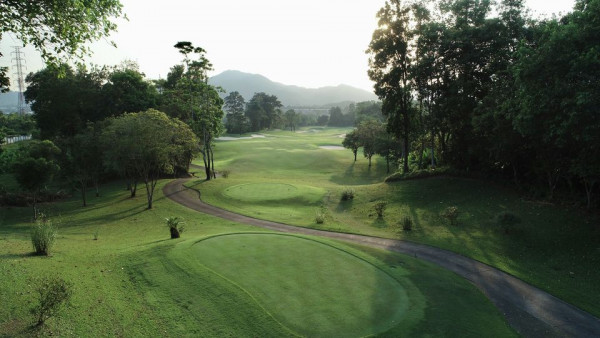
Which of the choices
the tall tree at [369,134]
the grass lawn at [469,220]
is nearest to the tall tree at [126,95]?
the grass lawn at [469,220]

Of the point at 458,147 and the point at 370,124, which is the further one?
the point at 370,124

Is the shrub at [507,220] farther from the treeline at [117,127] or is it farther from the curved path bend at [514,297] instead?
the treeline at [117,127]

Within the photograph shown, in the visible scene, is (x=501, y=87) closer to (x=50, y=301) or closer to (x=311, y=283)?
(x=311, y=283)

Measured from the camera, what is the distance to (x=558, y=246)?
20406 millimetres

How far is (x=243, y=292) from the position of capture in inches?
489

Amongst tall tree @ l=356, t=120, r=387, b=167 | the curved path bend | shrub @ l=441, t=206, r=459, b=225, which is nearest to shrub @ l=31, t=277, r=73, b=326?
the curved path bend

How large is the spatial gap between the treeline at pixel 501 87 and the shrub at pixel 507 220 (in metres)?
4.30

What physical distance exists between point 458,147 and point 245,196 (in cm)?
2281

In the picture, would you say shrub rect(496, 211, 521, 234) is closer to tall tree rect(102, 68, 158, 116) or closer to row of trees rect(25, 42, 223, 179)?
row of trees rect(25, 42, 223, 179)

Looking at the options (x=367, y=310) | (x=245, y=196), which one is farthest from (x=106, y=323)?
(x=245, y=196)

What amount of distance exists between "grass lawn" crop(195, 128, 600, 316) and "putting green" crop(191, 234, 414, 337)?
317 inches

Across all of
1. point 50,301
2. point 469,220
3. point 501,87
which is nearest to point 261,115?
point 501,87

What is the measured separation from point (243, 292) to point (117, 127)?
30.0m

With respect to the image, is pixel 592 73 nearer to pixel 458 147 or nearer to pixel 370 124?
pixel 458 147
